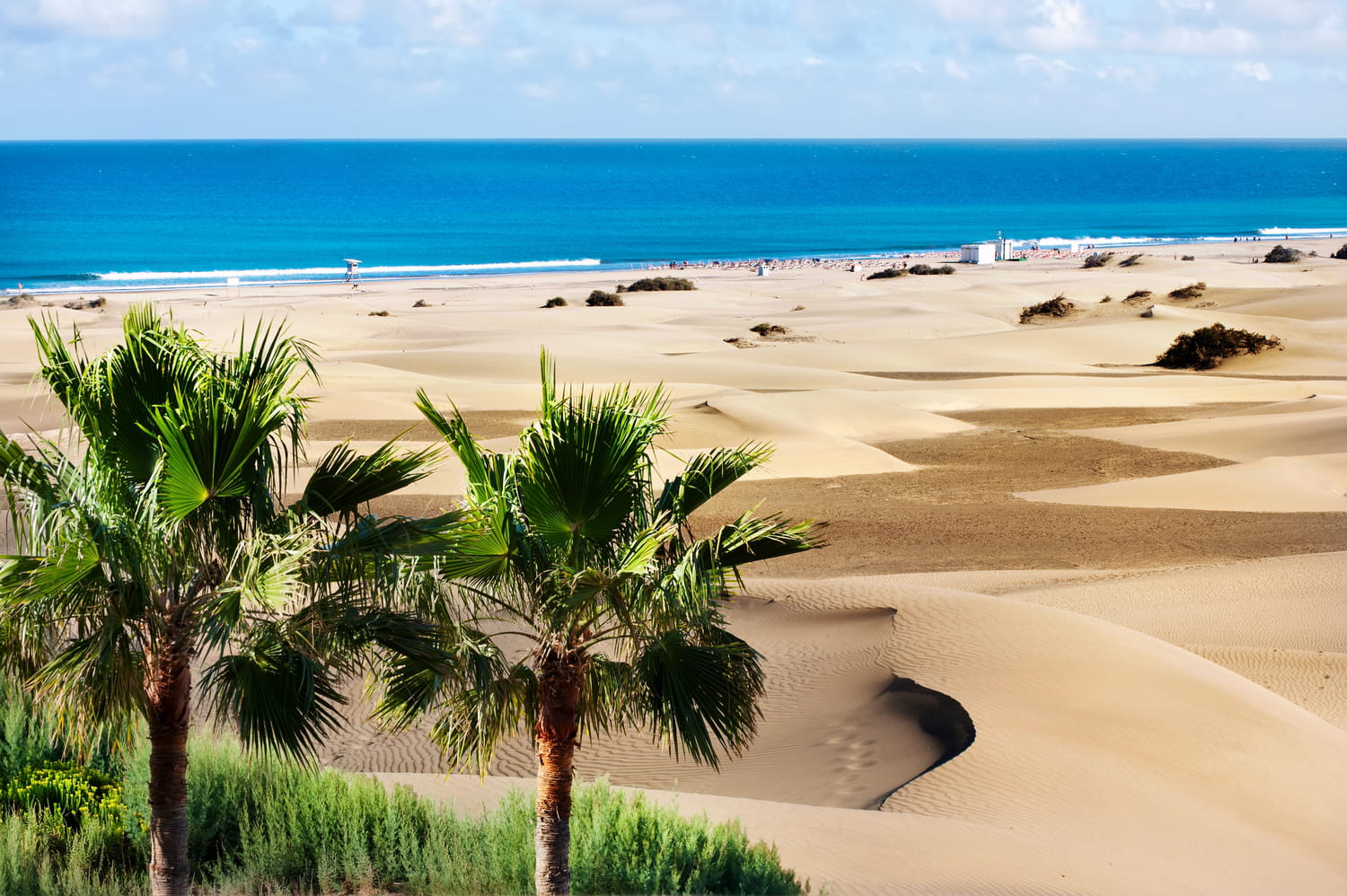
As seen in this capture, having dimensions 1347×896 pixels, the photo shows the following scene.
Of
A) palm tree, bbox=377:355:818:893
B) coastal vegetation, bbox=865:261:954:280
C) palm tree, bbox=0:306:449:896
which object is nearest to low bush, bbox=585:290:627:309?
coastal vegetation, bbox=865:261:954:280

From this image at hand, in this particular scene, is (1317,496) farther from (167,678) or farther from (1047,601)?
(167,678)

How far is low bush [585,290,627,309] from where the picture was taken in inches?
1970

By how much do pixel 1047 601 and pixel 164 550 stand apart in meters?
11.5

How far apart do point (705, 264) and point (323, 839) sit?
67.0 metres

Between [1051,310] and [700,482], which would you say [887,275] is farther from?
[700,482]

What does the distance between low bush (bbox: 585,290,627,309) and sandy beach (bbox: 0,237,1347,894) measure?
210 inches

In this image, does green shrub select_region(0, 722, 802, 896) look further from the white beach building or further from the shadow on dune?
the white beach building

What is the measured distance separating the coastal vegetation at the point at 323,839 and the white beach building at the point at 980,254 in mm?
63634

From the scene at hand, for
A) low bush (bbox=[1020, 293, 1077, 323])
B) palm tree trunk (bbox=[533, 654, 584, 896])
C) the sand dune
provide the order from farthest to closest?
low bush (bbox=[1020, 293, 1077, 323]) < the sand dune < palm tree trunk (bbox=[533, 654, 584, 896])

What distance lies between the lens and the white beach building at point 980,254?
6919 cm

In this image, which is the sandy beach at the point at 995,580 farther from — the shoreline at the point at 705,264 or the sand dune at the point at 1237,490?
the shoreline at the point at 705,264

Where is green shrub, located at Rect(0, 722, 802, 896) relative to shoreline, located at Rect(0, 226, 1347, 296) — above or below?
below

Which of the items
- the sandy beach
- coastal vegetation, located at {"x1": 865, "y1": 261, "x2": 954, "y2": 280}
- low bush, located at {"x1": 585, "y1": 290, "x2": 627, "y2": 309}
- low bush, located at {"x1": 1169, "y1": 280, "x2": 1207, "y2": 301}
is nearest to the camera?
the sandy beach

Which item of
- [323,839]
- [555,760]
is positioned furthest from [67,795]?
[555,760]
